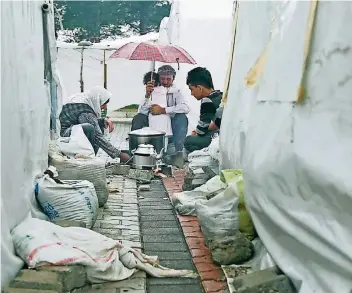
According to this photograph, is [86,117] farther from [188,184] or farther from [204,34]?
[204,34]

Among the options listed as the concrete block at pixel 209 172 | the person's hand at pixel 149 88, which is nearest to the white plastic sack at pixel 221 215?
the concrete block at pixel 209 172

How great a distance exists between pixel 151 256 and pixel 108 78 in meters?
13.7

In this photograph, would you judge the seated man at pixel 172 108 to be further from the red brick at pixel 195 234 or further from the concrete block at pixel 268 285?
the concrete block at pixel 268 285

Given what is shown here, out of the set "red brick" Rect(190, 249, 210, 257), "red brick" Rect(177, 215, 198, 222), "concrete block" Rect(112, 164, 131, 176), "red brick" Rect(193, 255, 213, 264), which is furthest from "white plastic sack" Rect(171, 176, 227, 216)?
"concrete block" Rect(112, 164, 131, 176)

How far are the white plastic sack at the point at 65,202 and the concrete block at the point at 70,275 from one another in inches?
45.9

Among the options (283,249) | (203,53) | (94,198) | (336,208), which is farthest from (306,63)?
(203,53)

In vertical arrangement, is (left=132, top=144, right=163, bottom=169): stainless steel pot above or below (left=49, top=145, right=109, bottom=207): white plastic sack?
below

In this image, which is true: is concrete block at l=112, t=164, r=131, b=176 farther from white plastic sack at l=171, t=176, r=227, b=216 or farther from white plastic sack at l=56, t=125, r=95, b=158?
white plastic sack at l=171, t=176, r=227, b=216

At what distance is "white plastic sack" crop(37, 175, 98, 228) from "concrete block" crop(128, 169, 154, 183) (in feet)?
8.66

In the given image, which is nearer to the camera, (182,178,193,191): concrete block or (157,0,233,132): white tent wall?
(182,178,193,191): concrete block

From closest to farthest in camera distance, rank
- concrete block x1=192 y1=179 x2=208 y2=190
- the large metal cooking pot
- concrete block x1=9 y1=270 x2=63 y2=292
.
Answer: concrete block x1=9 y1=270 x2=63 y2=292
concrete block x1=192 y1=179 x2=208 y2=190
the large metal cooking pot

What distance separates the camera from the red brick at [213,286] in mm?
3430

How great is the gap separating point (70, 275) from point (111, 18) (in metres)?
18.5

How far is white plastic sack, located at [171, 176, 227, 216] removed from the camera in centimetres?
519
